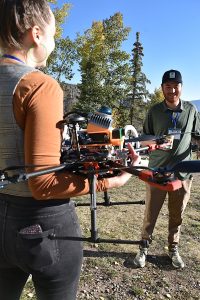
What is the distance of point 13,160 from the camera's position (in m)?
1.59

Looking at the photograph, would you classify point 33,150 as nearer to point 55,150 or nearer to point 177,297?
point 55,150

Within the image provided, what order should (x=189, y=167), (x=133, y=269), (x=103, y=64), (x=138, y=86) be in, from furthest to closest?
(x=138, y=86) < (x=103, y=64) < (x=133, y=269) < (x=189, y=167)

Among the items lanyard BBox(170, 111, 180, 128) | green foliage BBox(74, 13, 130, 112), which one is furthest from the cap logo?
green foliage BBox(74, 13, 130, 112)

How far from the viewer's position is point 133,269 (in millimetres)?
4691

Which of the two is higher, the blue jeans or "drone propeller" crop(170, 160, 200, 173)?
"drone propeller" crop(170, 160, 200, 173)

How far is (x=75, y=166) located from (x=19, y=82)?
1.37 ft

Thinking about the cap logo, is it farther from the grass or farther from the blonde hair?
the blonde hair

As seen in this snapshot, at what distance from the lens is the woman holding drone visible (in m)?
1.47

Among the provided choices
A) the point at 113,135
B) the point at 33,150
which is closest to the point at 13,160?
the point at 33,150

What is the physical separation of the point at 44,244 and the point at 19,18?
97cm

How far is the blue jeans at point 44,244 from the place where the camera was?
5.26 feet

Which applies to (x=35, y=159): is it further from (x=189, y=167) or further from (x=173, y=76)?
(x=173, y=76)

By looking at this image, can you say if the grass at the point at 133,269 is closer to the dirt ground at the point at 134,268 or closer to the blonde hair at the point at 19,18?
the dirt ground at the point at 134,268

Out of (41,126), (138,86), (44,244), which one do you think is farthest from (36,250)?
(138,86)
